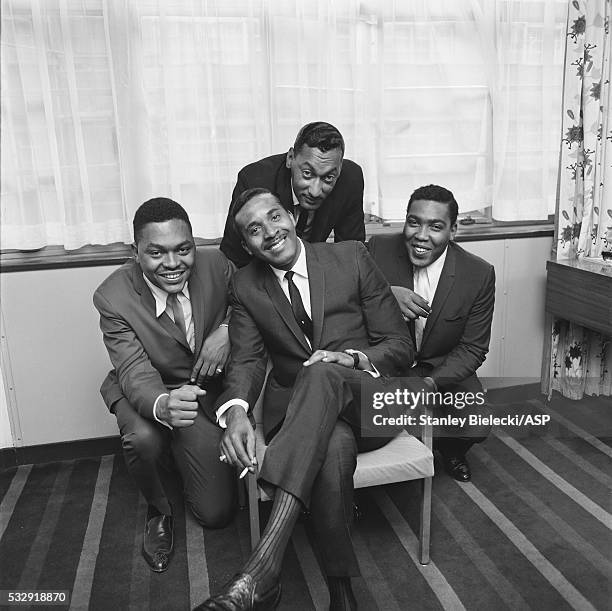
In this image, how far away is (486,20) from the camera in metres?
2.88

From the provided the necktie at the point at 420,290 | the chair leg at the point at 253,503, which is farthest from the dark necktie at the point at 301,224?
the chair leg at the point at 253,503


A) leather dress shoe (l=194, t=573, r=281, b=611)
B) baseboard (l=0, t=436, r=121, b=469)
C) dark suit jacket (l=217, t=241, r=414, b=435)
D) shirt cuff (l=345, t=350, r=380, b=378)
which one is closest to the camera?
leather dress shoe (l=194, t=573, r=281, b=611)

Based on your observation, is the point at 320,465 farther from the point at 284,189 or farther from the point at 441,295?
the point at 284,189

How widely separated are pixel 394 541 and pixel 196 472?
0.72 meters

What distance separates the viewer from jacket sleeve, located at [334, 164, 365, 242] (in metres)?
2.49

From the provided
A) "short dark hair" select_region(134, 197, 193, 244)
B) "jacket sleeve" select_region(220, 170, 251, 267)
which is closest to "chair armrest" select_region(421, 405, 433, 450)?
"jacket sleeve" select_region(220, 170, 251, 267)

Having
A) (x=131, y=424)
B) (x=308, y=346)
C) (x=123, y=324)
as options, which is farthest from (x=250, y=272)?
(x=131, y=424)

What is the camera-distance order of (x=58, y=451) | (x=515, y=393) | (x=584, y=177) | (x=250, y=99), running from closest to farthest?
(x=250, y=99)
(x=58, y=451)
(x=584, y=177)
(x=515, y=393)

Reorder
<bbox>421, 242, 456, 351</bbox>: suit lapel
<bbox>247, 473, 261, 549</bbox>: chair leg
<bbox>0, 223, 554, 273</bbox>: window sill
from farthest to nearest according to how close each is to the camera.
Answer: <bbox>0, 223, 554, 273</bbox>: window sill < <bbox>421, 242, 456, 351</bbox>: suit lapel < <bbox>247, 473, 261, 549</bbox>: chair leg

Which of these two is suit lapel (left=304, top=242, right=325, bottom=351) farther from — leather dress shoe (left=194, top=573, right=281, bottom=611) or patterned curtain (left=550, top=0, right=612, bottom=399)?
patterned curtain (left=550, top=0, right=612, bottom=399)

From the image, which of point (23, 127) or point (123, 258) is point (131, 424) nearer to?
point (123, 258)

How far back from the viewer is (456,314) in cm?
243

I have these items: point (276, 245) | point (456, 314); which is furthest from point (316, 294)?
point (456, 314)

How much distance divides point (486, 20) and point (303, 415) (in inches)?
81.4
